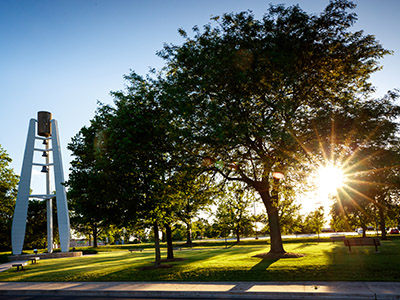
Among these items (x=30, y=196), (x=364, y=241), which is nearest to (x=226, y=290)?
(x=364, y=241)

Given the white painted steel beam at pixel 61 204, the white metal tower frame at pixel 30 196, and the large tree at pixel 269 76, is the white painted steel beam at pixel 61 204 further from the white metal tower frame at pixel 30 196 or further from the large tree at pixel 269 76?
the large tree at pixel 269 76

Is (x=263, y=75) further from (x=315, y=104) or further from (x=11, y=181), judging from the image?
(x=11, y=181)

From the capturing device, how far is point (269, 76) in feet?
59.4

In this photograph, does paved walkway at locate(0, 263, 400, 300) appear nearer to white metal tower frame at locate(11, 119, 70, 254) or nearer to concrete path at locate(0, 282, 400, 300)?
concrete path at locate(0, 282, 400, 300)

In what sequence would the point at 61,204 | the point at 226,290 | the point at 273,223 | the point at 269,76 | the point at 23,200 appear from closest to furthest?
the point at 226,290 → the point at 269,76 → the point at 273,223 → the point at 23,200 → the point at 61,204

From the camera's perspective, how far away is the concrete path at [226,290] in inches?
420

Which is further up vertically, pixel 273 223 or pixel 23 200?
pixel 23 200

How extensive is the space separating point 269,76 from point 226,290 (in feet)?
37.9

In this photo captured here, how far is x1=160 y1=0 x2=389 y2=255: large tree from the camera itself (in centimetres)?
1742

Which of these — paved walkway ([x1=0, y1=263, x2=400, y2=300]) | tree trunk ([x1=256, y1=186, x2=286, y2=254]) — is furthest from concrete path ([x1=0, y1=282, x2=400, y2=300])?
tree trunk ([x1=256, y1=186, x2=286, y2=254])

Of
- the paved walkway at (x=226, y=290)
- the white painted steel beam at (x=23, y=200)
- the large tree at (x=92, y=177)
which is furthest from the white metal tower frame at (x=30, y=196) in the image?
the paved walkway at (x=226, y=290)

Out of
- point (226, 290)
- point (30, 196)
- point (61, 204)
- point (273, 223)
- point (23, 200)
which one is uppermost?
point (30, 196)

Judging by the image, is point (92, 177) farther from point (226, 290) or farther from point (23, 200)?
point (23, 200)

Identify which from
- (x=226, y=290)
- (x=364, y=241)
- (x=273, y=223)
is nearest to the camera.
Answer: (x=226, y=290)
